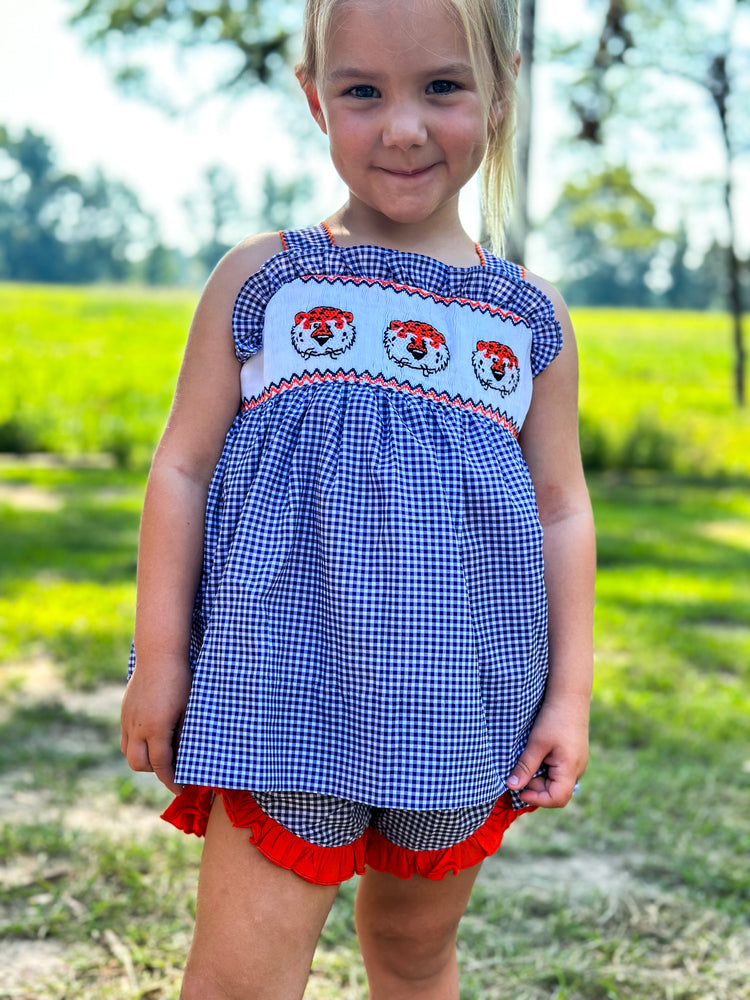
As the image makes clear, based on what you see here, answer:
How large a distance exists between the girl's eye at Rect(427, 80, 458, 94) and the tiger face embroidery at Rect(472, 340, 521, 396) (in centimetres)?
30

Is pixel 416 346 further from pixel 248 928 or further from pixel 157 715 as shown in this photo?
pixel 248 928

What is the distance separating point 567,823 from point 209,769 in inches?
68.6

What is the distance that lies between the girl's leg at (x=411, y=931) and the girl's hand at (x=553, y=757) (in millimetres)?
178

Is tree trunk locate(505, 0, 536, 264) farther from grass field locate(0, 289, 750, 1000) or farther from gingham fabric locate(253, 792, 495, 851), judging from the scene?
gingham fabric locate(253, 792, 495, 851)

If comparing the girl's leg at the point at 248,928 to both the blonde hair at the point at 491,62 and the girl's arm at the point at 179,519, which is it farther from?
the blonde hair at the point at 491,62

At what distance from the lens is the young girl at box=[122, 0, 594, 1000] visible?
1.15 m

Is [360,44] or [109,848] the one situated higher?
[360,44]

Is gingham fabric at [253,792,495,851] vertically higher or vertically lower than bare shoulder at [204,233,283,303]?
lower

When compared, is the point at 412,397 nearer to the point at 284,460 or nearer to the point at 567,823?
the point at 284,460

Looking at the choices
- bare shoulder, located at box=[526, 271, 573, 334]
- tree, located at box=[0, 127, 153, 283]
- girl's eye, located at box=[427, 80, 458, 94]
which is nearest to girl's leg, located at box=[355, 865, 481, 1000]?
bare shoulder, located at box=[526, 271, 573, 334]

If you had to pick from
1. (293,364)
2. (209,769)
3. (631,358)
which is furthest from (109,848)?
(631,358)

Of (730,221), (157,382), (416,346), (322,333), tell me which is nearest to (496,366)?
(416,346)

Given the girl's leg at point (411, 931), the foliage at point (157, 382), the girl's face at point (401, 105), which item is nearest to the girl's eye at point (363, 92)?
the girl's face at point (401, 105)

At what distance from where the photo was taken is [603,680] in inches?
148
